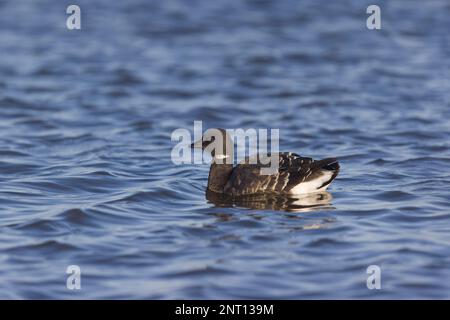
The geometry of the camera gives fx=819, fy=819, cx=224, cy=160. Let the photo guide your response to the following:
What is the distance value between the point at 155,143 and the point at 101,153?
4.13ft

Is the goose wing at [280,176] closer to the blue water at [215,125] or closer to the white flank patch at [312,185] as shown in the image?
the white flank patch at [312,185]

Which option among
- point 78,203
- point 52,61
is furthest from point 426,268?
point 52,61

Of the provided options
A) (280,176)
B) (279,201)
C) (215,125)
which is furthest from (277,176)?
(215,125)

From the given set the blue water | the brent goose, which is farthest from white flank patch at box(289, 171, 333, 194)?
the blue water

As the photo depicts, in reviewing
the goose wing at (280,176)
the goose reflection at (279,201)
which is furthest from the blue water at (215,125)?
the goose wing at (280,176)

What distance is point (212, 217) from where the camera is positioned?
1034cm

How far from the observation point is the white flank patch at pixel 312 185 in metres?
10.9

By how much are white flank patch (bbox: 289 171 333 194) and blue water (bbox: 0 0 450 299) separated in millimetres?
345

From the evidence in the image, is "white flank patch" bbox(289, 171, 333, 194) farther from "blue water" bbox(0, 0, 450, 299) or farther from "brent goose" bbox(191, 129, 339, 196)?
"blue water" bbox(0, 0, 450, 299)

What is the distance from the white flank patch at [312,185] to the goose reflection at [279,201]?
76mm

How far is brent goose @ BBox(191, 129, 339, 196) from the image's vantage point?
429 inches

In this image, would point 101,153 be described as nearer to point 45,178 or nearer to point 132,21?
point 45,178

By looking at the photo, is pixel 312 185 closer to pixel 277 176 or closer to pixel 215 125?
pixel 277 176

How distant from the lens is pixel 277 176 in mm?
11016
